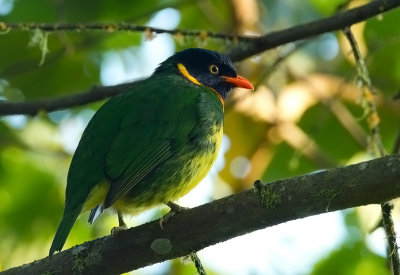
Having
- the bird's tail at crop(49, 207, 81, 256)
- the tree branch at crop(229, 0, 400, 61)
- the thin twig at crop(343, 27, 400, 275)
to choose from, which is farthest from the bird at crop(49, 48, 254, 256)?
the thin twig at crop(343, 27, 400, 275)

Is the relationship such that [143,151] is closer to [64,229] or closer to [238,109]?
[64,229]

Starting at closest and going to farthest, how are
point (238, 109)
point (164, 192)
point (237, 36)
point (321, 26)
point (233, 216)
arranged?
1. point (233, 216)
2. point (164, 192)
3. point (321, 26)
4. point (237, 36)
5. point (238, 109)

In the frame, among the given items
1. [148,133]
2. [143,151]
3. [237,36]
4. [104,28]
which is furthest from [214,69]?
[143,151]

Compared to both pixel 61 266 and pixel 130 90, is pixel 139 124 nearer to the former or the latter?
pixel 130 90

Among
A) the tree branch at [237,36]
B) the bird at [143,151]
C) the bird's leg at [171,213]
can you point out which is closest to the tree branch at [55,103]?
the tree branch at [237,36]

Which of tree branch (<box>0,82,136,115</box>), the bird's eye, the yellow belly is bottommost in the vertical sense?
the yellow belly

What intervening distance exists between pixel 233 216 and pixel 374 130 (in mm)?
1623

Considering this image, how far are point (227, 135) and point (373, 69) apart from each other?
1.49 metres

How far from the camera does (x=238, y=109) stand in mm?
6504

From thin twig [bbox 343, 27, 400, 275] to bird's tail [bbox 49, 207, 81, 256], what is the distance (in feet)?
5.32

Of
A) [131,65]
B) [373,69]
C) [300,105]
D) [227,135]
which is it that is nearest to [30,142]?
[131,65]

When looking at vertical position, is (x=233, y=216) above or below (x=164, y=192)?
below

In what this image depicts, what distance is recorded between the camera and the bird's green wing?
4.17m

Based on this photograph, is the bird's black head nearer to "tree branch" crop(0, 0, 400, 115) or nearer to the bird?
"tree branch" crop(0, 0, 400, 115)
